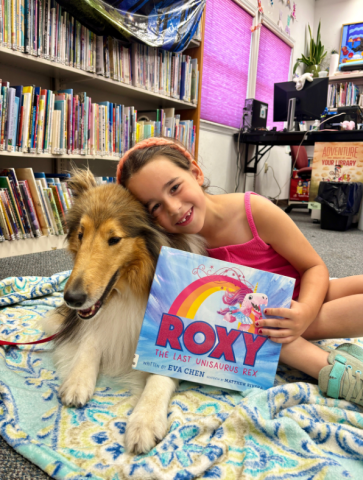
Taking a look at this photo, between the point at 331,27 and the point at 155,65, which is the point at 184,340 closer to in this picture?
the point at 155,65

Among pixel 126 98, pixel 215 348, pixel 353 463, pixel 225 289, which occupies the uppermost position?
pixel 126 98

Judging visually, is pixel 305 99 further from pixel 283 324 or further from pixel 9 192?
pixel 283 324

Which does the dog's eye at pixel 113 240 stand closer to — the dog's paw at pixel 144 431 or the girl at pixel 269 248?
the girl at pixel 269 248

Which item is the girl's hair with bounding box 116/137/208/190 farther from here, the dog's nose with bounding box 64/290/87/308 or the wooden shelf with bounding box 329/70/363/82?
the wooden shelf with bounding box 329/70/363/82

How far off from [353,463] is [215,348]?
0.43m

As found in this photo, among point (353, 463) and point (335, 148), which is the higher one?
point (335, 148)

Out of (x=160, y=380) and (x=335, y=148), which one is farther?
(x=335, y=148)

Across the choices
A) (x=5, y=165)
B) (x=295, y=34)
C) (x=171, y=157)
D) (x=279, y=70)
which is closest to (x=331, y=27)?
(x=295, y=34)

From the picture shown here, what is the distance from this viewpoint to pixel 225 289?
43.4 inches

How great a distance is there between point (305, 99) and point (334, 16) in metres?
3.67

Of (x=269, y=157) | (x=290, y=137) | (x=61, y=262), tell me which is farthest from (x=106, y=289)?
(x=269, y=157)

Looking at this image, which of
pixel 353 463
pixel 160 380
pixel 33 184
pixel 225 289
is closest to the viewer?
pixel 353 463

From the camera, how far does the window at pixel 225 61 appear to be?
195 inches

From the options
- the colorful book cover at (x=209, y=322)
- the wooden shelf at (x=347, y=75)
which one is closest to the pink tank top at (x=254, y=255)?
the colorful book cover at (x=209, y=322)
